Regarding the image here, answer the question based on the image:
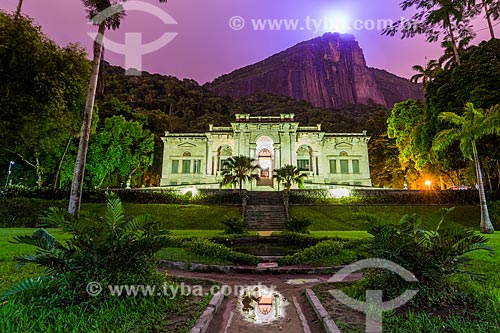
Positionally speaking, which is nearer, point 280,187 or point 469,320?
point 469,320

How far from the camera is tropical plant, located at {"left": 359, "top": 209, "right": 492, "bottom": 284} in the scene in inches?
169

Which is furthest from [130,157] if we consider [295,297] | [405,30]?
[295,297]

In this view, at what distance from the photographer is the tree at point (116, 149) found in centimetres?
2839

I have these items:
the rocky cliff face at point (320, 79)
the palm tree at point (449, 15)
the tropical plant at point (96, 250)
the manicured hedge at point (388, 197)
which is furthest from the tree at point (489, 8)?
the rocky cliff face at point (320, 79)

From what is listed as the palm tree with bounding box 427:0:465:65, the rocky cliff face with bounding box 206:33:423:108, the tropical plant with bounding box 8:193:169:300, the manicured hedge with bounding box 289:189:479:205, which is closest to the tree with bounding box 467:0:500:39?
the palm tree with bounding box 427:0:465:65

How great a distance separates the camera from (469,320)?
3.53m

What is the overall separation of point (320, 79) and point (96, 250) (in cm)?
13213

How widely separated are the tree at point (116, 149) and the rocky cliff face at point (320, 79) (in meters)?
83.2

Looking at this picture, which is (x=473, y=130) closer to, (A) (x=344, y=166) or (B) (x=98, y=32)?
(B) (x=98, y=32)

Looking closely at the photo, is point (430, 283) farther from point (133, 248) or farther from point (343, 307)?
point (133, 248)

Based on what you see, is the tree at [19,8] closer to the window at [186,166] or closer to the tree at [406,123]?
the window at [186,166]

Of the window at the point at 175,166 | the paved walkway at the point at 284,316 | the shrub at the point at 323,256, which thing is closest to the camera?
the paved walkway at the point at 284,316

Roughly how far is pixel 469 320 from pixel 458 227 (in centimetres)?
161

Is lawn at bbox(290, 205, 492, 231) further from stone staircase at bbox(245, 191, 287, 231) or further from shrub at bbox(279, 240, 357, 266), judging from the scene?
shrub at bbox(279, 240, 357, 266)
